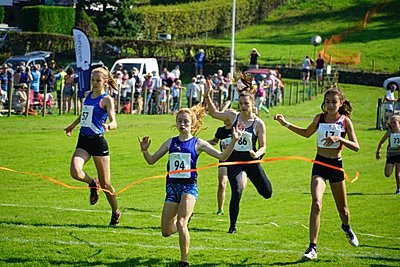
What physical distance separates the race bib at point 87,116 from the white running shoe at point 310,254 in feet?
12.1

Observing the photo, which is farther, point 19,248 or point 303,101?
point 303,101

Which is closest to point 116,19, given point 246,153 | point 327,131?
point 246,153

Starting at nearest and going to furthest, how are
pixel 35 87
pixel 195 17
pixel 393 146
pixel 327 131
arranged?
1. pixel 327 131
2. pixel 393 146
3. pixel 35 87
4. pixel 195 17

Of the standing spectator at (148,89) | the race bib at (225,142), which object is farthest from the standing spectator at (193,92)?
the race bib at (225,142)

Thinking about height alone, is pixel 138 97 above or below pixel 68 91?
below

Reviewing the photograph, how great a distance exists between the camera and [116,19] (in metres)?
65.2

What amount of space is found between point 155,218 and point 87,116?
7.80 ft

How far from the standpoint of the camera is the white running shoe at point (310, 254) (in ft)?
36.0

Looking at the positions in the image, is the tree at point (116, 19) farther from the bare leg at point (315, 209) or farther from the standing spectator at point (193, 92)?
the bare leg at point (315, 209)

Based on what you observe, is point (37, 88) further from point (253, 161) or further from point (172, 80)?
point (253, 161)

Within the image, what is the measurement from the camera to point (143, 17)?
68.2 m

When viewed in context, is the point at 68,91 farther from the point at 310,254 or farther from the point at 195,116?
the point at 310,254

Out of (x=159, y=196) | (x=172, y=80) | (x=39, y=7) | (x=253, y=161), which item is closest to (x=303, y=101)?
(x=172, y=80)

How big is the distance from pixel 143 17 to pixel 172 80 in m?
29.8
